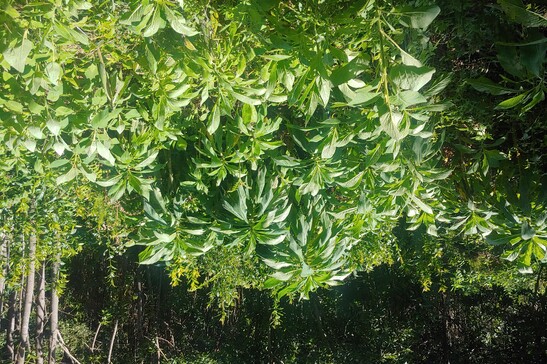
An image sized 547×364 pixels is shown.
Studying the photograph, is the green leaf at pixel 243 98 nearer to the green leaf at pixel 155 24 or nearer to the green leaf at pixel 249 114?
the green leaf at pixel 249 114

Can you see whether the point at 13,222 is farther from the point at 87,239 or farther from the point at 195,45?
the point at 195,45

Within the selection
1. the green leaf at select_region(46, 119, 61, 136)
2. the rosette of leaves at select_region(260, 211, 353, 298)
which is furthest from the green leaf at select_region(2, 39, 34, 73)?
the rosette of leaves at select_region(260, 211, 353, 298)

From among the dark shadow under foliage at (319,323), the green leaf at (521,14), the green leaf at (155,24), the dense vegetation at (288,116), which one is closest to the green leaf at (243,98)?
the dense vegetation at (288,116)

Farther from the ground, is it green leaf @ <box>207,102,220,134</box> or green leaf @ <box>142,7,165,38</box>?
green leaf @ <box>142,7,165,38</box>

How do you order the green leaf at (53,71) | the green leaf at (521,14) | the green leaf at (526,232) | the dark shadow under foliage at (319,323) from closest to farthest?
the green leaf at (521,14) < the green leaf at (53,71) < the green leaf at (526,232) < the dark shadow under foliage at (319,323)

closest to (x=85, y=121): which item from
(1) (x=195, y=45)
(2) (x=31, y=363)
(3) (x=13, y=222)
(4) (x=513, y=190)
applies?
(1) (x=195, y=45)

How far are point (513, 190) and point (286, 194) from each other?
52cm

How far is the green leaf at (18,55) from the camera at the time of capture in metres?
0.69

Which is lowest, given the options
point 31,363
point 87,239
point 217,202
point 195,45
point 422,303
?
point 31,363

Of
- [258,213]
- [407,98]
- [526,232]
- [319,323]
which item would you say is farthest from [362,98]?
[319,323]

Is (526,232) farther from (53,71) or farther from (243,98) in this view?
(53,71)

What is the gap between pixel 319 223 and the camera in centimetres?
122

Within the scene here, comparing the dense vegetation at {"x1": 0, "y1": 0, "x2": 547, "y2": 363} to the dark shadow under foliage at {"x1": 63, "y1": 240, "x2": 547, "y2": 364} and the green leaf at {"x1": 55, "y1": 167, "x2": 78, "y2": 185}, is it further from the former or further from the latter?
the dark shadow under foliage at {"x1": 63, "y1": 240, "x2": 547, "y2": 364}

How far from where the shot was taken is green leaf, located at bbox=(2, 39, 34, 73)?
27.1 inches
